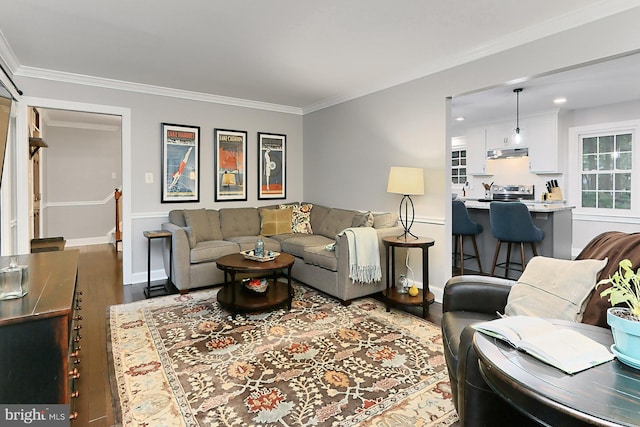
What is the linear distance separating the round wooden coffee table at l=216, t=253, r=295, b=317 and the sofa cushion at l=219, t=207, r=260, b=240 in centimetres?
123

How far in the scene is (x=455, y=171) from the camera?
7.73 metres

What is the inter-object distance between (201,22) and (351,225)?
270 centimetres

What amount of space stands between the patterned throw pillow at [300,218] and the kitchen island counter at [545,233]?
2233 mm

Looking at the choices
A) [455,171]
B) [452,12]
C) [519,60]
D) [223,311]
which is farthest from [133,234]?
[455,171]

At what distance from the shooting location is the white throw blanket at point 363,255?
3.47m

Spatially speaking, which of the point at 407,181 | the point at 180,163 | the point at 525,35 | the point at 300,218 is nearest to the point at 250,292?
the point at 300,218

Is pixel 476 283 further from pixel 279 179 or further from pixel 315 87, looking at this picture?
pixel 279 179

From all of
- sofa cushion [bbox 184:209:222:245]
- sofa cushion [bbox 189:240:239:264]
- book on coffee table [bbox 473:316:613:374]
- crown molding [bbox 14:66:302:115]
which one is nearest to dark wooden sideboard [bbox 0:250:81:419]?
book on coffee table [bbox 473:316:613:374]

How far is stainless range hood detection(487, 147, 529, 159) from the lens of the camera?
248 inches

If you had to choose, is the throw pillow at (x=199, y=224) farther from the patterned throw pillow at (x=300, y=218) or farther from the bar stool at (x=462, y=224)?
the bar stool at (x=462, y=224)

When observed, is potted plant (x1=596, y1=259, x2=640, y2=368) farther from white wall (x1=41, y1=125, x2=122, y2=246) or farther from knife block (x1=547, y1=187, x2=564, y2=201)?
white wall (x1=41, y1=125, x2=122, y2=246)

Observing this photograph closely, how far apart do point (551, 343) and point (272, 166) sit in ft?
15.6

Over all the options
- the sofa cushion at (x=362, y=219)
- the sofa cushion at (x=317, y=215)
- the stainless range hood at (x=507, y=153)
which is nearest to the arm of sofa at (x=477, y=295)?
the sofa cushion at (x=362, y=219)

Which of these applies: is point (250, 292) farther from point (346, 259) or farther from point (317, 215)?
point (317, 215)
